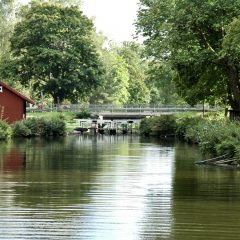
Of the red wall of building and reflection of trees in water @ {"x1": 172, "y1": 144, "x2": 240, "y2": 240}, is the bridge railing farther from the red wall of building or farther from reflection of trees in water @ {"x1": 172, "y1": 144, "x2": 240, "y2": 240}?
reflection of trees in water @ {"x1": 172, "y1": 144, "x2": 240, "y2": 240}

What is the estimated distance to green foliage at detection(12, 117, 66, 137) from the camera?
169 feet

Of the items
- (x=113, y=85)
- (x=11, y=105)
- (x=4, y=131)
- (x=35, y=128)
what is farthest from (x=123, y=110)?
(x=4, y=131)

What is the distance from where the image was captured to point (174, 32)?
129 ft

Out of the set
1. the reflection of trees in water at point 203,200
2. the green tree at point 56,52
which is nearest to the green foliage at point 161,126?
the green tree at point 56,52

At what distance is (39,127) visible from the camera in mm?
54281

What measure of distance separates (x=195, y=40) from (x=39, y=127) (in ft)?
61.1

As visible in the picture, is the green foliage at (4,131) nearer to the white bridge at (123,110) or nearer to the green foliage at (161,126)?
the green foliage at (161,126)

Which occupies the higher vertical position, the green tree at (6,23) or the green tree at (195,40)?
the green tree at (6,23)

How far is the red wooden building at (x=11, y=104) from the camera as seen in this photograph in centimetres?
5516

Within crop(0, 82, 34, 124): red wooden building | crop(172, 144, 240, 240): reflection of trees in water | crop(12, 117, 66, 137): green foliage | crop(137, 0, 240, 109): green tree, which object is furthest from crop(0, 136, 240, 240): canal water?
crop(0, 82, 34, 124): red wooden building

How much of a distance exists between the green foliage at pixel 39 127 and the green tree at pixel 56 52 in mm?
14881

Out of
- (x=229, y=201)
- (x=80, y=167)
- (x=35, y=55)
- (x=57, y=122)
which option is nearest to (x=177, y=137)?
(x=57, y=122)

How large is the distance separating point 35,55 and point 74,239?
61628 mm

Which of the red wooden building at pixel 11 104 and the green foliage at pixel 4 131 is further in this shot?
the red wooden building at pixel 11 104
